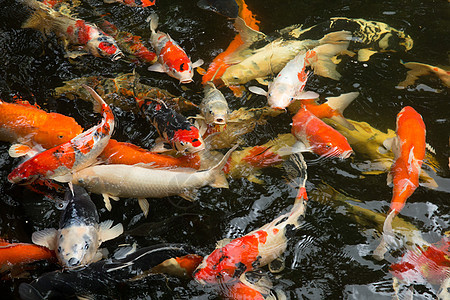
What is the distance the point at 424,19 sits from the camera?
535cm

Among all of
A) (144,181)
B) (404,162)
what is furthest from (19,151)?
(404,162)

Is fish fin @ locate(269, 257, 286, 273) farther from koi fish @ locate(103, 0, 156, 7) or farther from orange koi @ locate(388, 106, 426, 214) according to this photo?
koi fish @ locate(103, 0, 156, 7)

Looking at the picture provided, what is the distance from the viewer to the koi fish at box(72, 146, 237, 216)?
3.53m

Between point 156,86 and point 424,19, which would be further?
point 424,19

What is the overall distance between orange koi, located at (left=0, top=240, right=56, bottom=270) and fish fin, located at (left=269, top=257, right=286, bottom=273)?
1.63 metres

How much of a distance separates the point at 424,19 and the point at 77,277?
4.92m

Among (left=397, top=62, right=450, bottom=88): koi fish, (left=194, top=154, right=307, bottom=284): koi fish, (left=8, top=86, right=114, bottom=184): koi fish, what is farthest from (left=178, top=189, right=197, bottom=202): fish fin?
(left=397, top=62, right=450, bottom=88): koi fish

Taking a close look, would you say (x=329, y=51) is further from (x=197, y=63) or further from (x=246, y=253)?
(x=246, y=253)

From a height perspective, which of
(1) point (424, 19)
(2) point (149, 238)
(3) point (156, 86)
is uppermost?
(1) point (424, 19)

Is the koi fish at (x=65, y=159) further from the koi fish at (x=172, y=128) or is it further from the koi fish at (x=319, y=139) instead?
the koi fish at (x=319, y=139)

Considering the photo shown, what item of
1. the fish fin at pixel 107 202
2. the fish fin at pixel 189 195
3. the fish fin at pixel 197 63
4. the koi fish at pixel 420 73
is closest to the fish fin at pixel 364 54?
the koi fish at pixel 420 73

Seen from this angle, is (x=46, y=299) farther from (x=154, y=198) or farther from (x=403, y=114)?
(x=403, y=114)

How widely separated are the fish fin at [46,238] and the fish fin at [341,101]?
2.77m

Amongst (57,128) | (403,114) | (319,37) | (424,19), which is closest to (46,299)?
(57,128)
